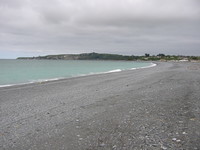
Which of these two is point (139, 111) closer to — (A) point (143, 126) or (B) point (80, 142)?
(A) point (143, 126)

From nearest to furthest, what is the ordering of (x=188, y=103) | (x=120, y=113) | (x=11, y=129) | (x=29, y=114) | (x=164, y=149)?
(x=164, y=149) < (x=11, y=129) < (x=120, y=113) < (x=29, y=114) < (x=188, y=103)

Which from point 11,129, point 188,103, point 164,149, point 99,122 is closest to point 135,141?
point 164,149

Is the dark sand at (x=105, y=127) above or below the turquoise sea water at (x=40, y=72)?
above

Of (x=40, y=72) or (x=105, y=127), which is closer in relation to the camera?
(x=105, y=127)

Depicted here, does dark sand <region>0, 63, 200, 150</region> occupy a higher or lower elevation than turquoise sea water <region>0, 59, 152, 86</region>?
higher

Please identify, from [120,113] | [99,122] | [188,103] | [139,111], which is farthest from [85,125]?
[188,103]

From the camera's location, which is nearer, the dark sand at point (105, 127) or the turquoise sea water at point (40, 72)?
the dark sand at point (105, 127)

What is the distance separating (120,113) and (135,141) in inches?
86.7

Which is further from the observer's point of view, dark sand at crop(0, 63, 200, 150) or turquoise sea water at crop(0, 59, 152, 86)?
turquoise sea water at crop(0, 59, 152, 86)

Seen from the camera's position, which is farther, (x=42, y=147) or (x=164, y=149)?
(x=42, y=147)

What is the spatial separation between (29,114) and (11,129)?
59.6 inches

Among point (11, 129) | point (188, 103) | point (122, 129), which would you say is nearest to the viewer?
point (122, 129)

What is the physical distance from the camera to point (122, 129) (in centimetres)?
503

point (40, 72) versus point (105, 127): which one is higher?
point (105, 127)
